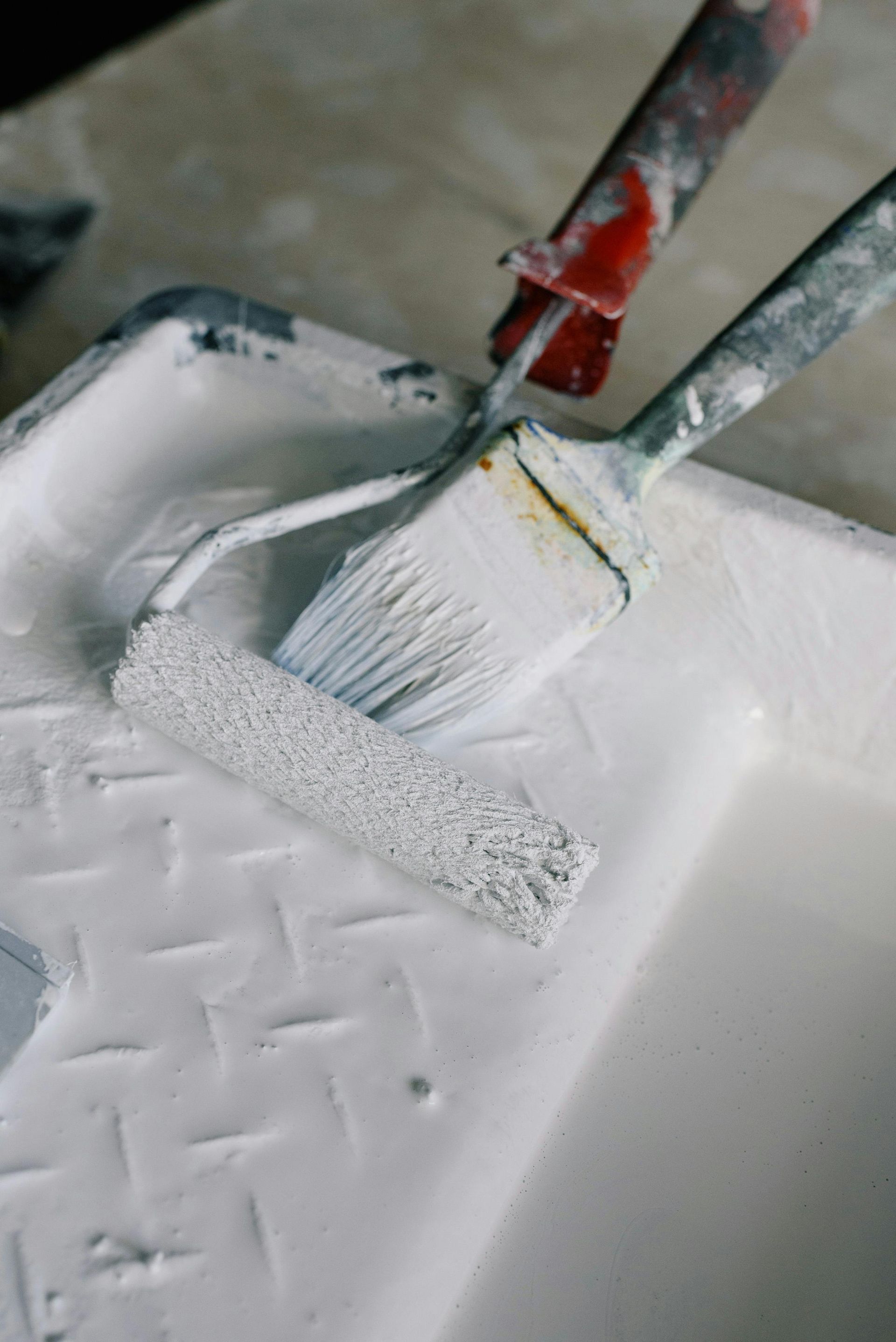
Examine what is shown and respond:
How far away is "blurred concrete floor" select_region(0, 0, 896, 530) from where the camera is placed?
1.64 metres

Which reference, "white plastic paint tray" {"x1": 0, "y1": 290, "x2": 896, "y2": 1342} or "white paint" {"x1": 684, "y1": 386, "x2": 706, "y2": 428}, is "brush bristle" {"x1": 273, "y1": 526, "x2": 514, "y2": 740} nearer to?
"white plastic paint tray" {"x1": 0, "y1": 290, "x2": 896, "y2": 1342}

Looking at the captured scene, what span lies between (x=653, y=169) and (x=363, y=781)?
715mm

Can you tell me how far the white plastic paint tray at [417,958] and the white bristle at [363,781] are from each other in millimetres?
52

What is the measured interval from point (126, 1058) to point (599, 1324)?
352mm

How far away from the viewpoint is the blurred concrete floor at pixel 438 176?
1.64 metres

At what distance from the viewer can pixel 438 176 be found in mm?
1959

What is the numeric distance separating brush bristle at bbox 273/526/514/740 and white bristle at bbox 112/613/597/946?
7cm

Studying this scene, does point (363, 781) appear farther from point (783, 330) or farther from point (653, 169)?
point (653, 169)

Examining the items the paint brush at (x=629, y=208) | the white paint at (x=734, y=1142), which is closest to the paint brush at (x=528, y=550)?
the paint brush at (x=629, y=208)

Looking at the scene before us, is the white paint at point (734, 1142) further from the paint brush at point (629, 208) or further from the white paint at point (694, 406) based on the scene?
the paint brush at point (629, 208)

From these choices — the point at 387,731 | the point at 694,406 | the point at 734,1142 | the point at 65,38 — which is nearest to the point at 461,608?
the point at 387,731

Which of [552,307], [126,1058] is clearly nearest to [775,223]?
[552,307]

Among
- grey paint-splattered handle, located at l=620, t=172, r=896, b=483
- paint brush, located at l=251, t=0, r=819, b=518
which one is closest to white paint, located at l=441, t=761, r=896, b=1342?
grey paint-splattered handle, located at l=620, t=172, r=896, b=483

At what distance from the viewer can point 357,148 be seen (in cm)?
200
